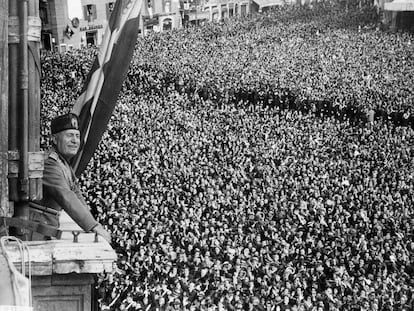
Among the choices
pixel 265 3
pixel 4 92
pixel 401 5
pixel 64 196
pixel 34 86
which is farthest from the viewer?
pixel 265 3

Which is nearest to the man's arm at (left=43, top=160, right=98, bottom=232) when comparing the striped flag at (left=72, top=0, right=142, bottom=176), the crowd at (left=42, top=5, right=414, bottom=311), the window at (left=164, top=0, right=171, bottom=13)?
the striped flag at (left=72, top=0, right=142, bottom=176)

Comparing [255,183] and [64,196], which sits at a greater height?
[64,196]

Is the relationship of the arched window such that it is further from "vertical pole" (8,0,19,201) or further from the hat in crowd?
"vertical pole" (8,0,19,201)

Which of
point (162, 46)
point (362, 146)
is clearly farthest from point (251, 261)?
point (162, 46)

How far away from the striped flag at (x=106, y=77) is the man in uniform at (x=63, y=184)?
68cm

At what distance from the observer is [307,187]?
68.4ft

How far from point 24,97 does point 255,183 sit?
16.9 m

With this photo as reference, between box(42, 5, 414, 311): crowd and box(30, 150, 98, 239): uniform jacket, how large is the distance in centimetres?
731

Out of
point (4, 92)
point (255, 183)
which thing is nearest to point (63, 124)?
point (4, 92)

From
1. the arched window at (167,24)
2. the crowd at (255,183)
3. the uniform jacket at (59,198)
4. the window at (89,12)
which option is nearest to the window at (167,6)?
the arched window at (167,24)

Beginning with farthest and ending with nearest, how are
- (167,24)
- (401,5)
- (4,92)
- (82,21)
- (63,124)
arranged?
(167,24)
(82,21)
(401,5)
(63,124)
(4,92)

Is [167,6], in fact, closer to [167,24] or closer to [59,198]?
[167,24]

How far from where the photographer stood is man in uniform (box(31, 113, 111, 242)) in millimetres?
5328

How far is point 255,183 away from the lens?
21578mm
